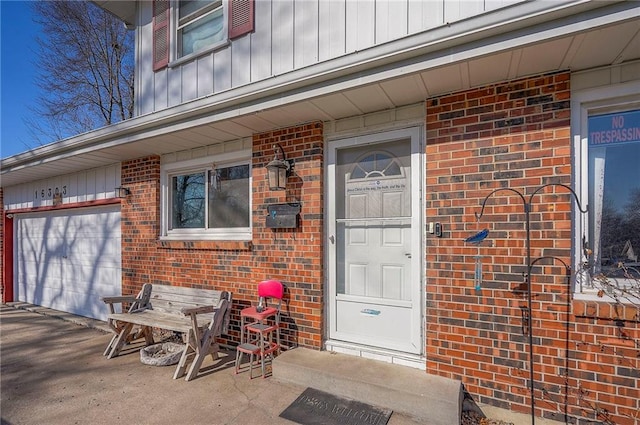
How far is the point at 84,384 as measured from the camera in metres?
3.48

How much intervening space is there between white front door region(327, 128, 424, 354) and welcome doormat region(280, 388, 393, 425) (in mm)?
698

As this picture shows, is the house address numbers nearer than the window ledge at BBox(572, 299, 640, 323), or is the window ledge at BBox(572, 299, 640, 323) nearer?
the window ledge at BBox(572, 299, 640, 323)

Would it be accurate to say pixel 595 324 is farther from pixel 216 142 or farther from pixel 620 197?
pixel 216 142

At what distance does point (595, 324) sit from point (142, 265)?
564 cm

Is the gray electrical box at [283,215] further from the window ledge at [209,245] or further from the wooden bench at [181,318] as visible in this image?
the wooden bench at [181,318]

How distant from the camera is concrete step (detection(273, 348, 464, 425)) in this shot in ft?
8.70

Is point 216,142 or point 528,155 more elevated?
point 216,142

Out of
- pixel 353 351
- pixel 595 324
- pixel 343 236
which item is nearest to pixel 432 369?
pixel 353 351

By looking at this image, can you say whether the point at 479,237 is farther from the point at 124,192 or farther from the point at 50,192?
the point at 50,192

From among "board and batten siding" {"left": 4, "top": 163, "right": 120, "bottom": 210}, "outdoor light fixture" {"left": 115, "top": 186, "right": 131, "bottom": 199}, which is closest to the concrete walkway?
"outdoor light fixture" {"left": 115, "top": 186, "right": 131, "bottom": 199}

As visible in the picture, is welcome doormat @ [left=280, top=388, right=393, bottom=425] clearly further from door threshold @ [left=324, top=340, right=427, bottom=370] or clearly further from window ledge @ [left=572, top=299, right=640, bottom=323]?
window ledge @ [left=572, top=299, right=640, bottom=323]

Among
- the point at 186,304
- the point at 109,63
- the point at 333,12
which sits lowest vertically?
the point at 186,304

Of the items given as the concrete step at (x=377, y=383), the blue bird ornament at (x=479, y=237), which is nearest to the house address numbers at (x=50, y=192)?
the concrete step at (x=377, y=383)

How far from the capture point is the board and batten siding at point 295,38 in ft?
9.23
